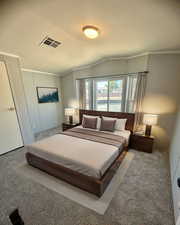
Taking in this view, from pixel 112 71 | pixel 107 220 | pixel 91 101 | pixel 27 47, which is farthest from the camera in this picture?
pixel 91 101

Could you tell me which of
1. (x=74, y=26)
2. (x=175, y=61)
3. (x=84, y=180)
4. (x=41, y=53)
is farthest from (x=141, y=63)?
(x=84, y=180)

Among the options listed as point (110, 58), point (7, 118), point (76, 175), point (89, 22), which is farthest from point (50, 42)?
point (76, 175)

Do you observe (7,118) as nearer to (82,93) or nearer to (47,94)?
(47,94)

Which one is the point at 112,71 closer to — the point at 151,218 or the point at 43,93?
the point at 43,93

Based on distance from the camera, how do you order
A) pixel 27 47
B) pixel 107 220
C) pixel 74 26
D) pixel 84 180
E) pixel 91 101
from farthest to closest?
pixel 91 101 → pixel 27 47 → pixel 74 26 → pixel 84 180 → pixel 107 220

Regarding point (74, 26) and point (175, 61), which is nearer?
point (74, 26)

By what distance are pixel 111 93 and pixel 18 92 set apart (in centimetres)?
296

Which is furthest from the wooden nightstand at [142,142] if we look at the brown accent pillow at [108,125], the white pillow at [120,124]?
the brown accent pillow at [108,125]

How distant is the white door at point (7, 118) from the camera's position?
104 inches

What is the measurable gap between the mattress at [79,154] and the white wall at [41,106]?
7.27ft

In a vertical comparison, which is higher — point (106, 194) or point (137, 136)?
point (137, 136)

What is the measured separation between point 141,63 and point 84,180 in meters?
3.22

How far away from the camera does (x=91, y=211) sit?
55.1 inches

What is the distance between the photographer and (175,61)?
8.46 feet
